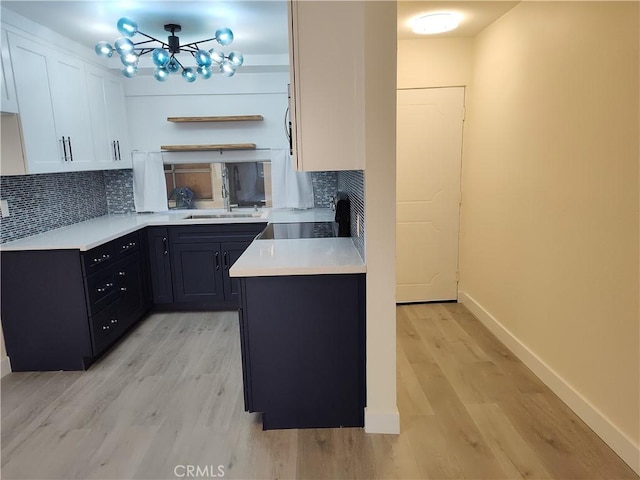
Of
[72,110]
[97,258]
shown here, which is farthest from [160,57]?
[97,258]

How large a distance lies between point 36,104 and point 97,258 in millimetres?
1127

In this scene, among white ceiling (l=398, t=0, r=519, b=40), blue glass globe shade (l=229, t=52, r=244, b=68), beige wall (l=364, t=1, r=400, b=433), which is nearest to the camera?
beige wall (l=364, t=1, r=400, b=433)

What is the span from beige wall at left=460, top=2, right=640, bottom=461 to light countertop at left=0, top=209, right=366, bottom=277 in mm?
1215

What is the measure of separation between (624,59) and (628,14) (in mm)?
189

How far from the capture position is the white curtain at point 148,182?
446 centimetres

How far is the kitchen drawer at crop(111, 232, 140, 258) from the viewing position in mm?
3451

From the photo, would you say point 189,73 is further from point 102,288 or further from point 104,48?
point 102,288

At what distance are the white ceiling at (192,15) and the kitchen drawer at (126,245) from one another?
1567 millimetres

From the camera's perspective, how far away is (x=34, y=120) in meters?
2.97

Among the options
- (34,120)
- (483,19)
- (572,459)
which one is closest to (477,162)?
(483,19)

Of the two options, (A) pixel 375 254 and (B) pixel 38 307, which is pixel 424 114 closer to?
(A) pixel 375 254

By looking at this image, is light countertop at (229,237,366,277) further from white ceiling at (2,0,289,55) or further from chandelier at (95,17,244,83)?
white ceiling at (2,0,289,55)

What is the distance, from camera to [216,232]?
4062 mm

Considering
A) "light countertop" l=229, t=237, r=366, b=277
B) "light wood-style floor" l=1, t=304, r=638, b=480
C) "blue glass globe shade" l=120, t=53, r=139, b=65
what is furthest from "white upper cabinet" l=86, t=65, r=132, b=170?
"light countertop" l=229, t=237, r=366, b=277
